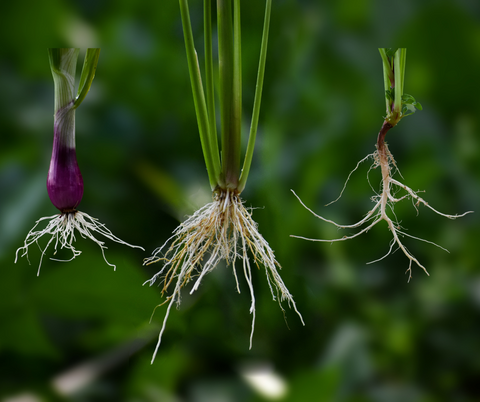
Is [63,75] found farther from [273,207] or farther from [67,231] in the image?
[273,207]

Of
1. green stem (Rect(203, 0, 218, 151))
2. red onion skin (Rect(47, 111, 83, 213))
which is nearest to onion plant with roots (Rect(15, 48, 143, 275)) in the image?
red onion skin (Rect(47, 111, 83, 213))

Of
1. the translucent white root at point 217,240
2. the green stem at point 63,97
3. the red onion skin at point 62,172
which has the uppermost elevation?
the green stem at point 63,97

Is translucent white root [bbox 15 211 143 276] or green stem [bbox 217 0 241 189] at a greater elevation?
green stem [bbox 217 0 241 189]

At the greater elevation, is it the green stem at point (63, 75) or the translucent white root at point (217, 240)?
the green stem at point (63, 75)

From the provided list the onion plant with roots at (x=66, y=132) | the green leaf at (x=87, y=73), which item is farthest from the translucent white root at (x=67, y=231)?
the green leaf at (x=87, y=73)

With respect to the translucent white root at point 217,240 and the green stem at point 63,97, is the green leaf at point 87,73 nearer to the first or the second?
the green stem at point 63,97

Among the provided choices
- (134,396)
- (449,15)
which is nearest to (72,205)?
(134,396)

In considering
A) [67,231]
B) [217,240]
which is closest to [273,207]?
[217,240]

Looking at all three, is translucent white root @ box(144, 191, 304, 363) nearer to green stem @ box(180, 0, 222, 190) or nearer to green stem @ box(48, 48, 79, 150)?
green stem @ box(180, 0, 222, 190)
